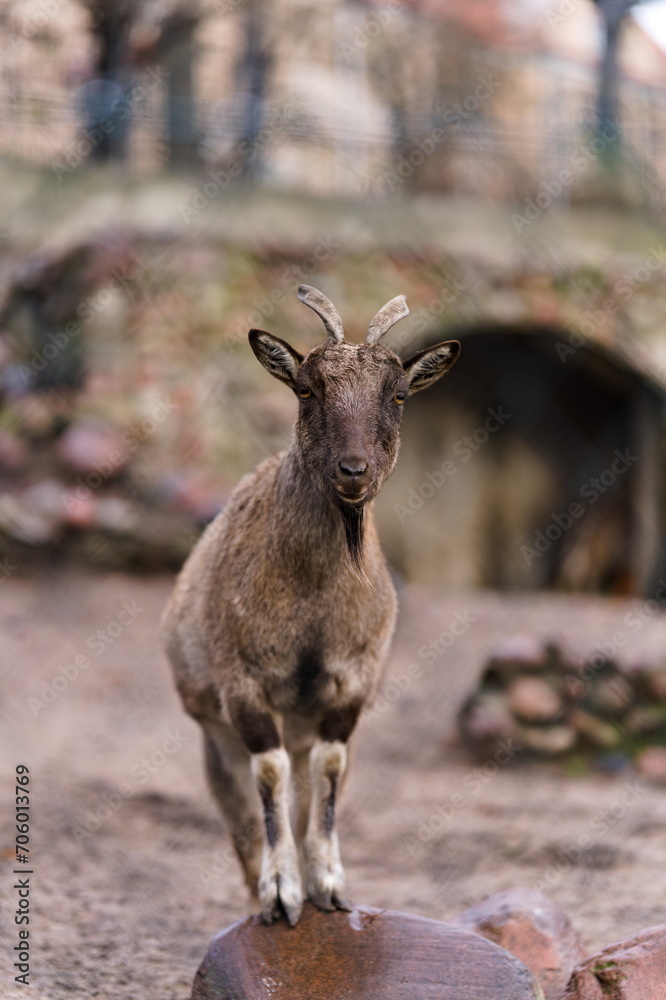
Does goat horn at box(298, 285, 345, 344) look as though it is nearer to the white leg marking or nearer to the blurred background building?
the white leg marking

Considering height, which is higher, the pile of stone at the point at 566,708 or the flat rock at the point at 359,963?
the pile of stone at the point at 566,708

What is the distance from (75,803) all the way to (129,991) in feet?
8.42

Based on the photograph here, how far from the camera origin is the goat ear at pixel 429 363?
3992 mm

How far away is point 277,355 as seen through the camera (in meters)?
3.91

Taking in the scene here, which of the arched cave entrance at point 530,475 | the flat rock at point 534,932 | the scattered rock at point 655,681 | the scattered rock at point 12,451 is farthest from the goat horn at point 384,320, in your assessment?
the arched cave entrance at point 530,475

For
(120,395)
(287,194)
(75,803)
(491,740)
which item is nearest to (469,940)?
(75,803)
